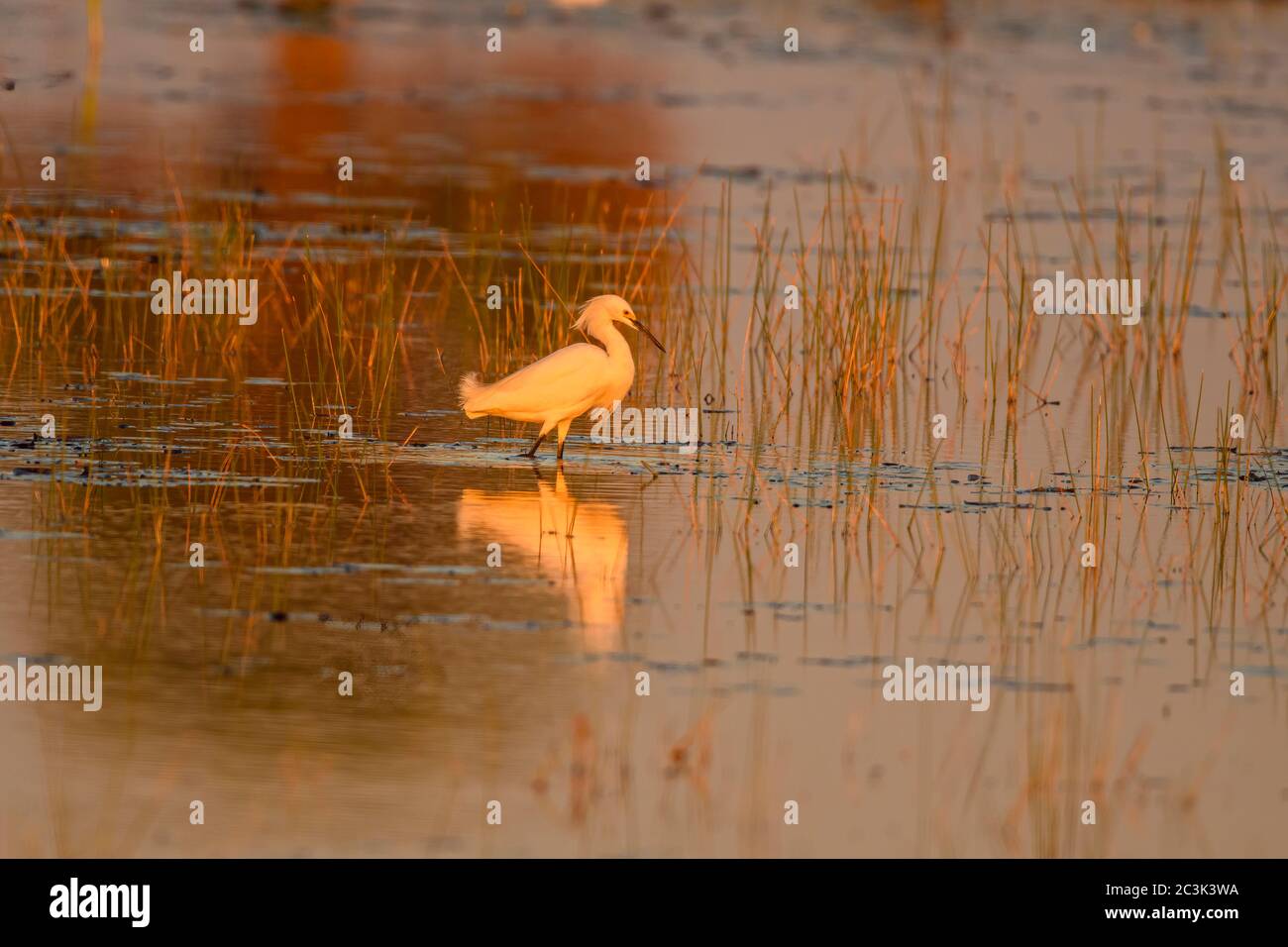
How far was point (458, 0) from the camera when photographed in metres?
37.5

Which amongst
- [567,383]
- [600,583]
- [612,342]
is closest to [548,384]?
[567,383]

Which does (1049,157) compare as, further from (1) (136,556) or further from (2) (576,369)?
(1) (136,556)

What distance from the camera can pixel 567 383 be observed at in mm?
9078

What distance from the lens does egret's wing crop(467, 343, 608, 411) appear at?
905cm

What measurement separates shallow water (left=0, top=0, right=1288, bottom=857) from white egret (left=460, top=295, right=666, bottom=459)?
0.73 feet

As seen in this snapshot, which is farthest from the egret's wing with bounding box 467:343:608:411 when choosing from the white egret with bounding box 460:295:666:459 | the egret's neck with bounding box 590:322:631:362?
the egret's neck with bounding box 590:322:631:362

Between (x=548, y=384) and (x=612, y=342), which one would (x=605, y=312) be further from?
(x=548, y=384)

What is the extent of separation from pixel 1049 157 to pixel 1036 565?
12737mm

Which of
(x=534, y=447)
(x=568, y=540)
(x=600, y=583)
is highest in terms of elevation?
(x=534, y=447)

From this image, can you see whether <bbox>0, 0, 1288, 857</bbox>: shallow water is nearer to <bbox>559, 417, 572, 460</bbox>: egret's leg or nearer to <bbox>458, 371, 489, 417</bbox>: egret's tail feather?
<bbox>559, 417, 572, 460</bbox>: egret's leg

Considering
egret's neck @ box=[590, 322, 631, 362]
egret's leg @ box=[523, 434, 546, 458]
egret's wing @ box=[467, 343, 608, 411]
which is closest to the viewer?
egret's wing @ box=[467, 343, 608, 411]

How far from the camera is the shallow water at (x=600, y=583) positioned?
5.43 m

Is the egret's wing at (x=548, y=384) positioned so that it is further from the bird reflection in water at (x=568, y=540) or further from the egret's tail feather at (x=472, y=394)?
the bird reflection in water at (x=568, y=540)

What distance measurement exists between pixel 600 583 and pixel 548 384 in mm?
1918
